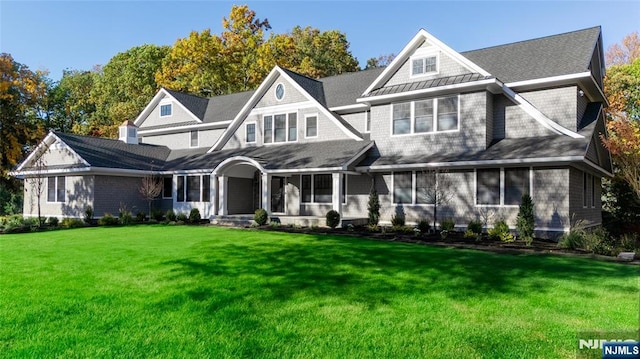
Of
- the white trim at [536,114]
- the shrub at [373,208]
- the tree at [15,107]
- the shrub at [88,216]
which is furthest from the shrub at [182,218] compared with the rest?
the tree at [15,107]

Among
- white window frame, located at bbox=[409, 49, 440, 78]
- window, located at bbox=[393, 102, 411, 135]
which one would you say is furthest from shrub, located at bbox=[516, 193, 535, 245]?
white window frame, located at bbox=[409, 49, 440, 78]

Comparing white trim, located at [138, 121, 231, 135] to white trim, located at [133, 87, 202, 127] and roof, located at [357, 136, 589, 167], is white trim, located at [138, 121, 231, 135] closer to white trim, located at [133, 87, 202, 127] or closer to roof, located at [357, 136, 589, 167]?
white trim, located at [133, 87, 202, 127]

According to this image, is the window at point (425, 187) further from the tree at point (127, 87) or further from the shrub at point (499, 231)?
the tree at point (127, 87)

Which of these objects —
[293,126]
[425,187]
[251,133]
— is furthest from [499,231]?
[251,133]

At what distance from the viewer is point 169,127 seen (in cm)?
2967

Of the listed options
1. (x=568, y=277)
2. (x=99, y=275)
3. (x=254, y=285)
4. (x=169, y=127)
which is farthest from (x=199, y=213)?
(x=568, y=277)

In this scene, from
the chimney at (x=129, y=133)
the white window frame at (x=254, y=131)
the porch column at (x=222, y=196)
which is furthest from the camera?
the chimney at (x=129, y=133)

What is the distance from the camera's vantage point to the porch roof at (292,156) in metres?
19.2

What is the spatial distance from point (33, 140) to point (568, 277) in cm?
3871

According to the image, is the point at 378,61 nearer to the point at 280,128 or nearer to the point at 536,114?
the point at 280,128

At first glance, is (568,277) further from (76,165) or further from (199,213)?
(76,165)
